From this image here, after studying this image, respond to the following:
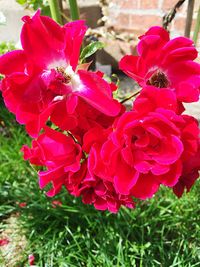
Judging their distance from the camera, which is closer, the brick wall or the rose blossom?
the rose blossom

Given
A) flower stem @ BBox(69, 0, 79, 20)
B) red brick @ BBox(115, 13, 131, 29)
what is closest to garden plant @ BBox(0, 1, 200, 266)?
flower stem @ BBox(69, 0, 79, 20)

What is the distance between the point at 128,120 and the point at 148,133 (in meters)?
0.03

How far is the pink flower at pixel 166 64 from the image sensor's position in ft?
1.46

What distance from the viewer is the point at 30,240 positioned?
126 cm

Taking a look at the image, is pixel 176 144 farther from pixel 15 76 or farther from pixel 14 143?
pixel 14 143

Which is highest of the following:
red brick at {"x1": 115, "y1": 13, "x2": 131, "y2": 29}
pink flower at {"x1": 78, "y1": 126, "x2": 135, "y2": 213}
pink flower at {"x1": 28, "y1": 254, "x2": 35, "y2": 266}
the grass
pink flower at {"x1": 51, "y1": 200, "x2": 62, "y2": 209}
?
pink flower at {"x1": 78, "y1": 126, "x2": 135, "y2": 213}

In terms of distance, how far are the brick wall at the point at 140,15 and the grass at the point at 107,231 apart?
74cm

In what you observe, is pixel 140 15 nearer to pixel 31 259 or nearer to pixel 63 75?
pixel 31 259

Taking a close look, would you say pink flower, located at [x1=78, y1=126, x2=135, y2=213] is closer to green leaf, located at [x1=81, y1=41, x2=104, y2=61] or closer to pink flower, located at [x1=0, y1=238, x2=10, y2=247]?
green leaf, located at [x1=81, y1=41, x2=104, y2=61]

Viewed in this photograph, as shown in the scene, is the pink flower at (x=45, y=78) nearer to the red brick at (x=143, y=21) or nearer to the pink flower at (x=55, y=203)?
the pink flower at (x=55, y=203)

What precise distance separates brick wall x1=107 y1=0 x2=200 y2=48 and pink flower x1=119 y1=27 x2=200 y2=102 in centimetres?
116

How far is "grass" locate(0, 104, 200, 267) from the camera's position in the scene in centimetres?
112

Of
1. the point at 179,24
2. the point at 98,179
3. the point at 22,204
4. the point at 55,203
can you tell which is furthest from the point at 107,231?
the point at 179,24

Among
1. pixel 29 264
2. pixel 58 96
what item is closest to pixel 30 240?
pixel 29 264
